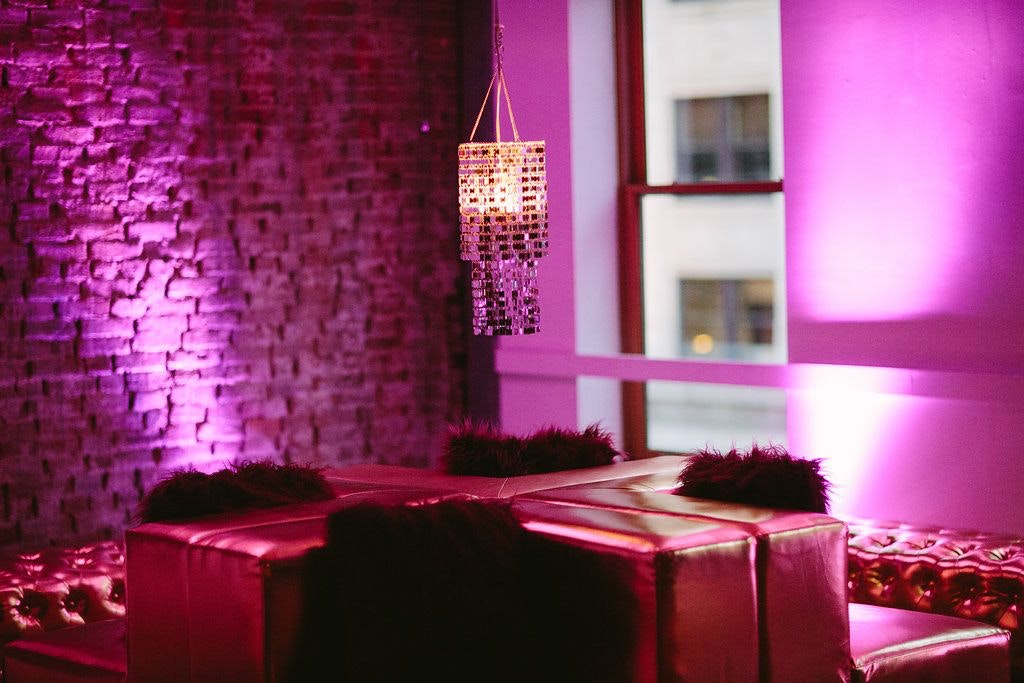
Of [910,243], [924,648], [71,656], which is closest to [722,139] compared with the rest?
[910,243]

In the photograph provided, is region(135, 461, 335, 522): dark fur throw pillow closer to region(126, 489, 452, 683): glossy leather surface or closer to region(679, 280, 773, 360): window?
region(126, 489, 452, 683): glossy leather surface

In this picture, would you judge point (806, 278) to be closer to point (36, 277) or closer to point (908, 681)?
point (908, 681)

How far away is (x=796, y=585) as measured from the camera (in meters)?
2.76

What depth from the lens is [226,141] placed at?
18.0ft

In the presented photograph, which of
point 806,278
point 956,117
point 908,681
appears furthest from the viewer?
point 806,278

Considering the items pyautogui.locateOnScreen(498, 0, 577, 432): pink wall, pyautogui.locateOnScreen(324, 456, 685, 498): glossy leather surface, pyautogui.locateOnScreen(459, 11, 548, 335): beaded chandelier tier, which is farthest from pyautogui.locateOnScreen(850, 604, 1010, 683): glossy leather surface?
pyautogui.locateOnScreen(498, 0, 577, 432): pink wall

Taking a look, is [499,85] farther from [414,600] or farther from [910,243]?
[414,600]

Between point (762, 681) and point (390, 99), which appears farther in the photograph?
point (390, 99)

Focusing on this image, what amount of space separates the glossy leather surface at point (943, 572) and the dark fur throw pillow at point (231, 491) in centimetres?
163

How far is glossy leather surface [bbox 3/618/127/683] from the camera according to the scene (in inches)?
130

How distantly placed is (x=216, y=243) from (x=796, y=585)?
3379 millimetres

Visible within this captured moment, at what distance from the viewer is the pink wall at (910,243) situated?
427 cm

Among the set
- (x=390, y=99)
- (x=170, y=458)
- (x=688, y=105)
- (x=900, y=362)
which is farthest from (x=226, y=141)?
(x=900, y=362)

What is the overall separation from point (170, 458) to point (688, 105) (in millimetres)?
2584
